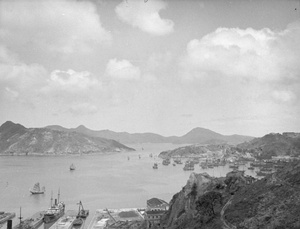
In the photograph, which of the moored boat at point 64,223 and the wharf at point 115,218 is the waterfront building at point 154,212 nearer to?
the wharf at point 115,218

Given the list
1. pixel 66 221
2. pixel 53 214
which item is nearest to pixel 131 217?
pixel 66 221

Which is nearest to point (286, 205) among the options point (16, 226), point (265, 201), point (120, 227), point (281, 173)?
point (265, 201)

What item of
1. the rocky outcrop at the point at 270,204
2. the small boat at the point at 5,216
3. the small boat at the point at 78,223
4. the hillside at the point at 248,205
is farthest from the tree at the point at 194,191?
the small boat at the point at 5,216

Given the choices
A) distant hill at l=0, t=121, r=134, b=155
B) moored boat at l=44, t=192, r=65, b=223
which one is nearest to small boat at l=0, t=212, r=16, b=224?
moored boat at l=44, t=192, r=65, b=223

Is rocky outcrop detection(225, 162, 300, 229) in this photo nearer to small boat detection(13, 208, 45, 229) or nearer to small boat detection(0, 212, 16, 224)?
small boat detection(13, 208, 45, 229)

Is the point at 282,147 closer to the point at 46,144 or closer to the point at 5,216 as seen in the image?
the point at 5,216

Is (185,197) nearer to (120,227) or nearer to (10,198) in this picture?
(120,227)
